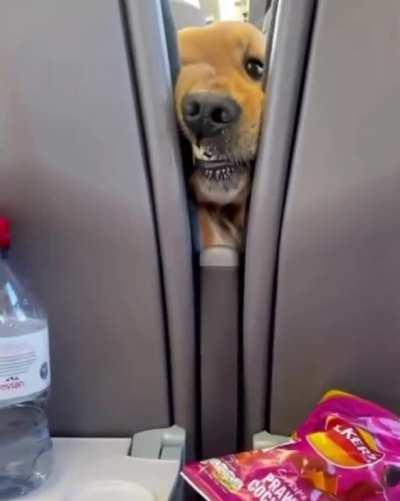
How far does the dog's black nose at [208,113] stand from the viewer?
0.81 metres

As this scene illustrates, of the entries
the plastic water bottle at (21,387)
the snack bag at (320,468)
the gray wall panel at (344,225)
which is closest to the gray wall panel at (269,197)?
the gray wall panel at (344,225)

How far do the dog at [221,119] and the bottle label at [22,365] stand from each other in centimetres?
24

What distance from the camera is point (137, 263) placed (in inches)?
32.4

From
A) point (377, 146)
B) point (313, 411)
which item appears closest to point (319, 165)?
point (377, 146)

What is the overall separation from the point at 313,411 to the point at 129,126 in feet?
1.25

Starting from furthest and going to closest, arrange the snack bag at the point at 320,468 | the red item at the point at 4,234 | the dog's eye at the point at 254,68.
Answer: the dog's eye at the point at 254,68
the red item at the point at 4,234
the snack bag at the point at 320,468

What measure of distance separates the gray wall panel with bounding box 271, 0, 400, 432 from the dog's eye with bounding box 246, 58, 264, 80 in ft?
0.61

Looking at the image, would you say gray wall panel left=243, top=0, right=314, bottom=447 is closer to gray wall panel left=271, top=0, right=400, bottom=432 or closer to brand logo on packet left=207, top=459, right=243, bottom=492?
gray wall panel left=271, top=0, right=400, bottom=432

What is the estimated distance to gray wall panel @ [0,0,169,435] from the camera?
76cm

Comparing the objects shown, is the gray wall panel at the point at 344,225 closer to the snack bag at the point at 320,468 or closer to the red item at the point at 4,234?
the snack bag at the point at 320,468

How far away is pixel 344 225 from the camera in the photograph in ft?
2.58

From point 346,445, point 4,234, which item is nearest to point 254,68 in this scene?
point 4,234

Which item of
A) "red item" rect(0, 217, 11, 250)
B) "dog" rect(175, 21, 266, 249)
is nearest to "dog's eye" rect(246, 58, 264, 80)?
"dog" rect(175, 21, 266, 249)

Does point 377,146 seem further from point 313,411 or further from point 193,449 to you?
point 193,449
